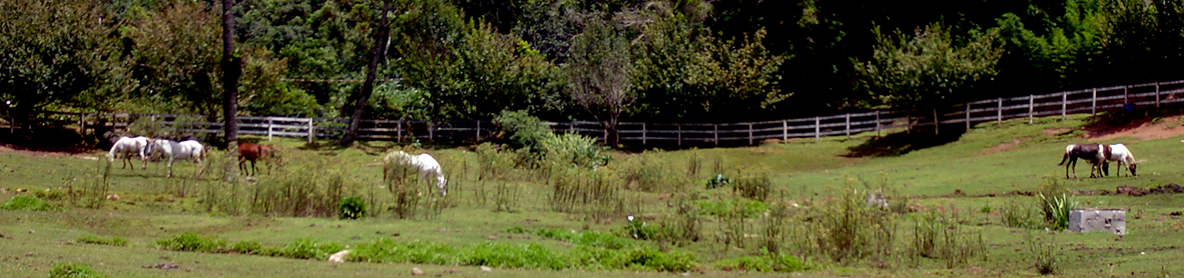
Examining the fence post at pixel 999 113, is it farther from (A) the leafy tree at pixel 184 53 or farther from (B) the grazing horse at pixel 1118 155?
(A) the leafy tree at pixel 184 53

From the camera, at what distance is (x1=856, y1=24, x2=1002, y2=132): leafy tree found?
1658 inches

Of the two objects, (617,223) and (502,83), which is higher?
(502,83)

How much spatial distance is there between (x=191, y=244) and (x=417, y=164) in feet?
32.2

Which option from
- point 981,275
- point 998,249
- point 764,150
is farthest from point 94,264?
point 764,150

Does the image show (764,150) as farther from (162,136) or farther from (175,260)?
(175,260)

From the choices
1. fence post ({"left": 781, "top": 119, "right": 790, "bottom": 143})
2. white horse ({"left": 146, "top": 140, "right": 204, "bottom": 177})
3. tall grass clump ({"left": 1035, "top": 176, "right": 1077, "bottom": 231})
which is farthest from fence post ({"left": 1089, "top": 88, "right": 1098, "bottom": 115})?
white horse ({"left": 146, "top": 140, "right": 204, "bottom": 177})

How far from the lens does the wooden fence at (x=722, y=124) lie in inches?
1634

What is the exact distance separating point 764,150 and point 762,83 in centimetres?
368

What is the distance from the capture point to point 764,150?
4406cm

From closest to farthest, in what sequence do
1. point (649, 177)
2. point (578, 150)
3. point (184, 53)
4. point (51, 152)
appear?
1. point (649, 177)
2. point (51, 152)
3. point (578, 150)
4. point (184, 53)

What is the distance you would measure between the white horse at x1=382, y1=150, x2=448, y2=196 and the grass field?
0.40 meters

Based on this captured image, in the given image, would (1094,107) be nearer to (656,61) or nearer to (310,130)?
(656,61)

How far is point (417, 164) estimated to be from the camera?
23.8 m

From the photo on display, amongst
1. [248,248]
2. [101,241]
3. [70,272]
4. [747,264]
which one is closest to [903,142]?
[747,264]
